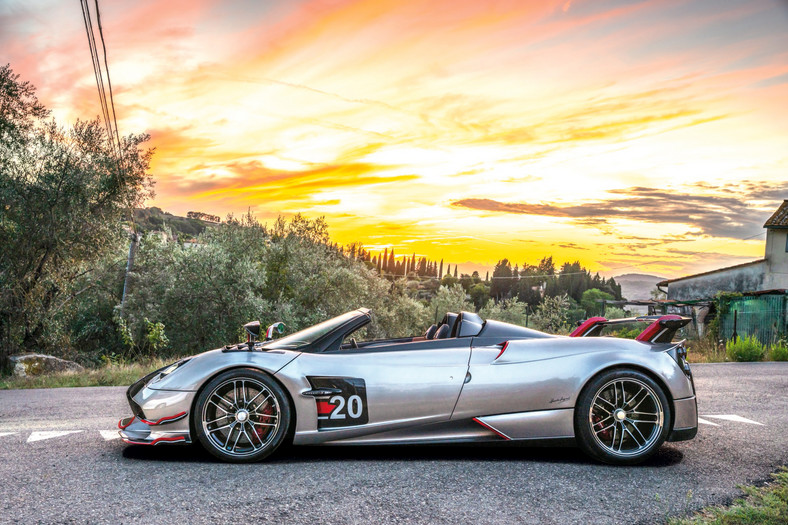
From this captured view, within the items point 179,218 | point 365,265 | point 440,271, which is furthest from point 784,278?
point 440,271

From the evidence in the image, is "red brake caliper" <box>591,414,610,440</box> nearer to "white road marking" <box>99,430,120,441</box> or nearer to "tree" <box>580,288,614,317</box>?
"white road marking" <box>99,430,120,441</box>

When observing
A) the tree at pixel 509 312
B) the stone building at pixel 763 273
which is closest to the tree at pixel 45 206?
the stone building at pixel 763 273

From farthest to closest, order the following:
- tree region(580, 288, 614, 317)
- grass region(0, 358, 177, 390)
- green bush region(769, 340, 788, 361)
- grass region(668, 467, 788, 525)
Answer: tree region(580, 288, 614, 317), green bush region(769, 340, 788, 361), grass region(0, 358, 177, 390), grass region(668, 467, 788, 525)

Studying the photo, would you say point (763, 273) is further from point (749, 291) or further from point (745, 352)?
point (745, 352)

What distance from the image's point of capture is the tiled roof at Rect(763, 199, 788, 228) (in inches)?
1384

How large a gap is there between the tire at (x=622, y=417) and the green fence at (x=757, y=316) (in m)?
20.8

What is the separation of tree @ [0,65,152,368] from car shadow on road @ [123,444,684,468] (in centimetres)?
1546

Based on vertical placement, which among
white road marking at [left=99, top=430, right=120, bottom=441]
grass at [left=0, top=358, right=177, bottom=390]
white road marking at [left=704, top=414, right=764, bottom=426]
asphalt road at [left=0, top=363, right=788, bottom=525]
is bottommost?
grass at [left=0, top=358, right=177, bottom=390]

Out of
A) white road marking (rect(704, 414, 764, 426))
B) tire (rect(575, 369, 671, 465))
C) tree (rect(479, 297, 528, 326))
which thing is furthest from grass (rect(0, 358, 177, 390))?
tree (rect(479, 297, 528, 326))

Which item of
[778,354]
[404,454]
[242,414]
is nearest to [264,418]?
[242,414]

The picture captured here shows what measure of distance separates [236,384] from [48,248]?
16.4 meters

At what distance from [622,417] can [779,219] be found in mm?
36929

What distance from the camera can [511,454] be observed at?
5.10 metres

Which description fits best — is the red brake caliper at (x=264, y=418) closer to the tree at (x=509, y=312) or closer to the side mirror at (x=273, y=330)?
the side mirror at (x=273, y=330)
